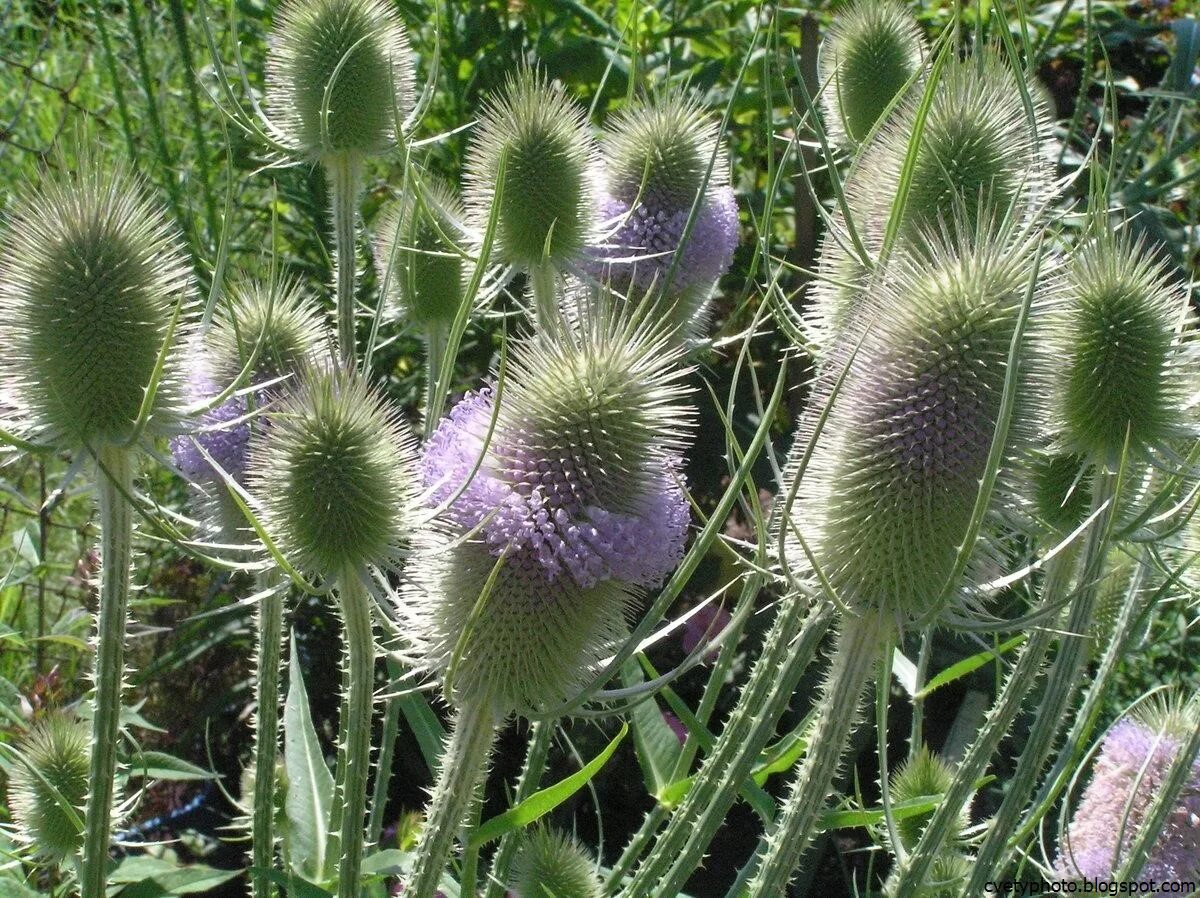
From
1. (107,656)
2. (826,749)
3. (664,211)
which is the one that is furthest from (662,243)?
(107,656)

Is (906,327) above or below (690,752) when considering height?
above

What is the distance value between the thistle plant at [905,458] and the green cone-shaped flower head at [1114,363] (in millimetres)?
203

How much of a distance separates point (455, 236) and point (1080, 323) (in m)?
1.04

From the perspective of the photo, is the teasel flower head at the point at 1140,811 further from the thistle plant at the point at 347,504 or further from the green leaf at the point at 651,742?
the thistle plant at the point at 347,504

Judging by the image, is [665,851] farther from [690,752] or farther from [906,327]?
[906,327]

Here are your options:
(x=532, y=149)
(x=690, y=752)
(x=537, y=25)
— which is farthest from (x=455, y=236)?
(x=537, y=25)

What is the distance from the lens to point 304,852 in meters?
1.99

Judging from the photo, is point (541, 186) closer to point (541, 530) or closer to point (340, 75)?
point (340, 75)

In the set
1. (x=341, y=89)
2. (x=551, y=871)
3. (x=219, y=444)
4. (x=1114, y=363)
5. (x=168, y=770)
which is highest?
(x=341, y=89)

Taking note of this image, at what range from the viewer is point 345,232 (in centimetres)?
205

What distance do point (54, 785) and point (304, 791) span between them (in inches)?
15.0

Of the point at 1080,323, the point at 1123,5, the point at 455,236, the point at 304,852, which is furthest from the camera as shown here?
the point at 1123,5

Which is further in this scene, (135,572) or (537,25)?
(537,25)

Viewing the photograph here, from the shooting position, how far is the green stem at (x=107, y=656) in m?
1.42
